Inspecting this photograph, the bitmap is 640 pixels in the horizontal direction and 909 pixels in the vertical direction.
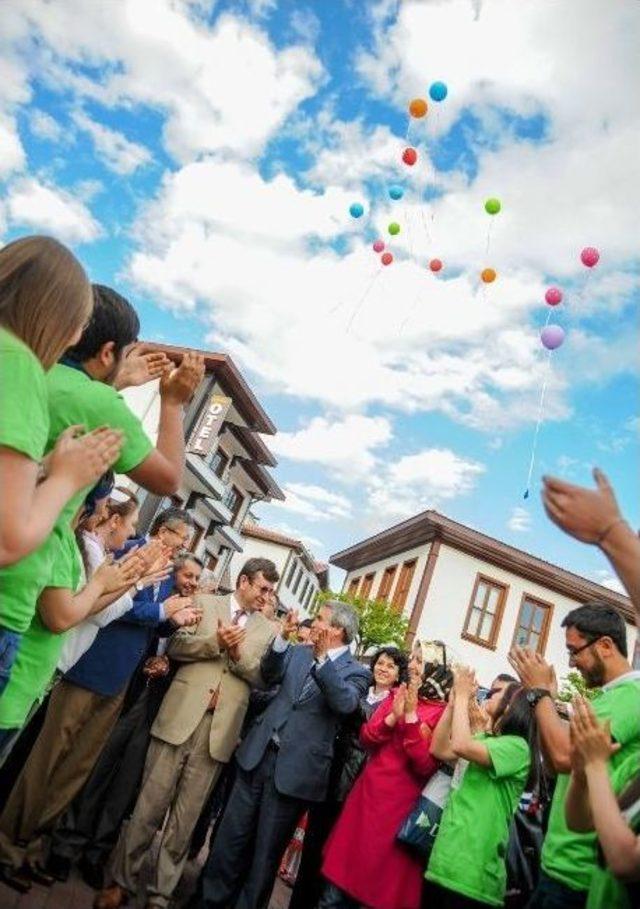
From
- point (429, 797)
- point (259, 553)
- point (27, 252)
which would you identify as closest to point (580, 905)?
point (429, 797)

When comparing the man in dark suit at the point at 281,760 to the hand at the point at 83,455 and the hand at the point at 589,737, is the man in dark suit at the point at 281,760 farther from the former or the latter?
the hand at the point at 83,455

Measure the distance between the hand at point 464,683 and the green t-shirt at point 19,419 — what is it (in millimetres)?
2625

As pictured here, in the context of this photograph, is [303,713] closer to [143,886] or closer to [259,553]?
[143,886]

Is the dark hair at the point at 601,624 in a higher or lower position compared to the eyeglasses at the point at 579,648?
higher

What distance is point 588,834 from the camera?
233cm

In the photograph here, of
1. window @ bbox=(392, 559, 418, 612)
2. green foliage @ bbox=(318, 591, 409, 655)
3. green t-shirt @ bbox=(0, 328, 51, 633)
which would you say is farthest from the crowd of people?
window @ bbox=(392, 559, 418, 612)

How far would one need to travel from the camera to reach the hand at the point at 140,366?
7.79 feet

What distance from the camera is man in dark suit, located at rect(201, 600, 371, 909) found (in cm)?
389

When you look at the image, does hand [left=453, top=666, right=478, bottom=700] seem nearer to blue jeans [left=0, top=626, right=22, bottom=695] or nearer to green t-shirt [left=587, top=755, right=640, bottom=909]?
green t-shirt [left=587, top=755, right=640, bottom=909]

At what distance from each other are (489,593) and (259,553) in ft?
71.1

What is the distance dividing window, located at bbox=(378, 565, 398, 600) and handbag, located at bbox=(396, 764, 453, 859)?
19.2 metres

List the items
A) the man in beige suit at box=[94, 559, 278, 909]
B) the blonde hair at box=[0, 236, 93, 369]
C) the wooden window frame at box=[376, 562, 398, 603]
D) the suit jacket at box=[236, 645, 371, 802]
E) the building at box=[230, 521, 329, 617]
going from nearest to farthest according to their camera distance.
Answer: the blonde hair at box=[0, 236, 93, 369], the man in beige suit at box=[94, 559, 278, 909], the suit jacket at box=[236, 645, 371, 802], the wooden window frame at box=[376, 562, 398, 603], the building at box=[230, 521, 329, 617]

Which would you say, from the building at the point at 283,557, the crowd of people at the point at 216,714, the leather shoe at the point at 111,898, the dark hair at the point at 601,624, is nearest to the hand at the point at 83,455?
the crowd of people at the point at 216,714

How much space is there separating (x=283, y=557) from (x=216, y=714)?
3556 cm
